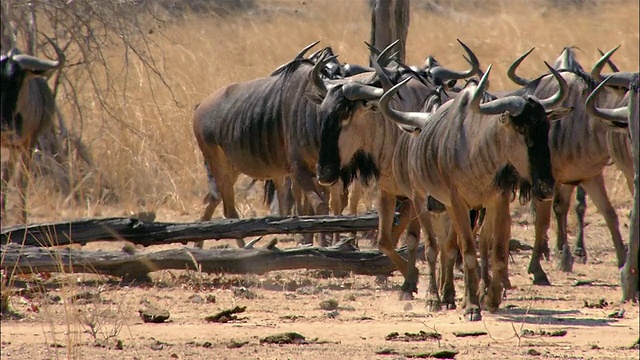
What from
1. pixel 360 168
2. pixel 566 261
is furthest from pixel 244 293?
pixel 566 261

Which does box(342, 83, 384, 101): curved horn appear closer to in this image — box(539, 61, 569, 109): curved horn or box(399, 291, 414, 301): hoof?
box(539, 61, 569, 109): curved horn

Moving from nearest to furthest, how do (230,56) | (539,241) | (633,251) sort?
(633,251) < (539,241) < (230,56)

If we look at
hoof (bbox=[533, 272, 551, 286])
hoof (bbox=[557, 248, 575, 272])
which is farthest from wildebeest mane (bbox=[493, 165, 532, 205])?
hoof (bbox=[557, 248, 575, 272])

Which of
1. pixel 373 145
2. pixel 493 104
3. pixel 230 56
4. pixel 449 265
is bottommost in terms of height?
pixel 449 265

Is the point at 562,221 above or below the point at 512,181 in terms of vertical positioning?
below

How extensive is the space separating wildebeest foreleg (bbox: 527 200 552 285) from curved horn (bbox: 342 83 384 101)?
77.8 inches

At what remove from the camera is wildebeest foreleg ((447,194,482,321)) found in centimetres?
737

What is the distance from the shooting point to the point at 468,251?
745 cm

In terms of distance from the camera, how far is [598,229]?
12914mm

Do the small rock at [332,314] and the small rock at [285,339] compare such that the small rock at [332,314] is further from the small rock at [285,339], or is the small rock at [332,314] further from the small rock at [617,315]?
the small rock at [617,315]

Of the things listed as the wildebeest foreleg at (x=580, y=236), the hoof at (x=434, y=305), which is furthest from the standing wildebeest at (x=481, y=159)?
the wildebeest foreleg at (x=580, y=236)

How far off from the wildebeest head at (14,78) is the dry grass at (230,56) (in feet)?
2.59

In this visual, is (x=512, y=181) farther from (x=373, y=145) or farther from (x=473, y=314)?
(x=373, y=145)

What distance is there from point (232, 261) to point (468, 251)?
2.33 meters
